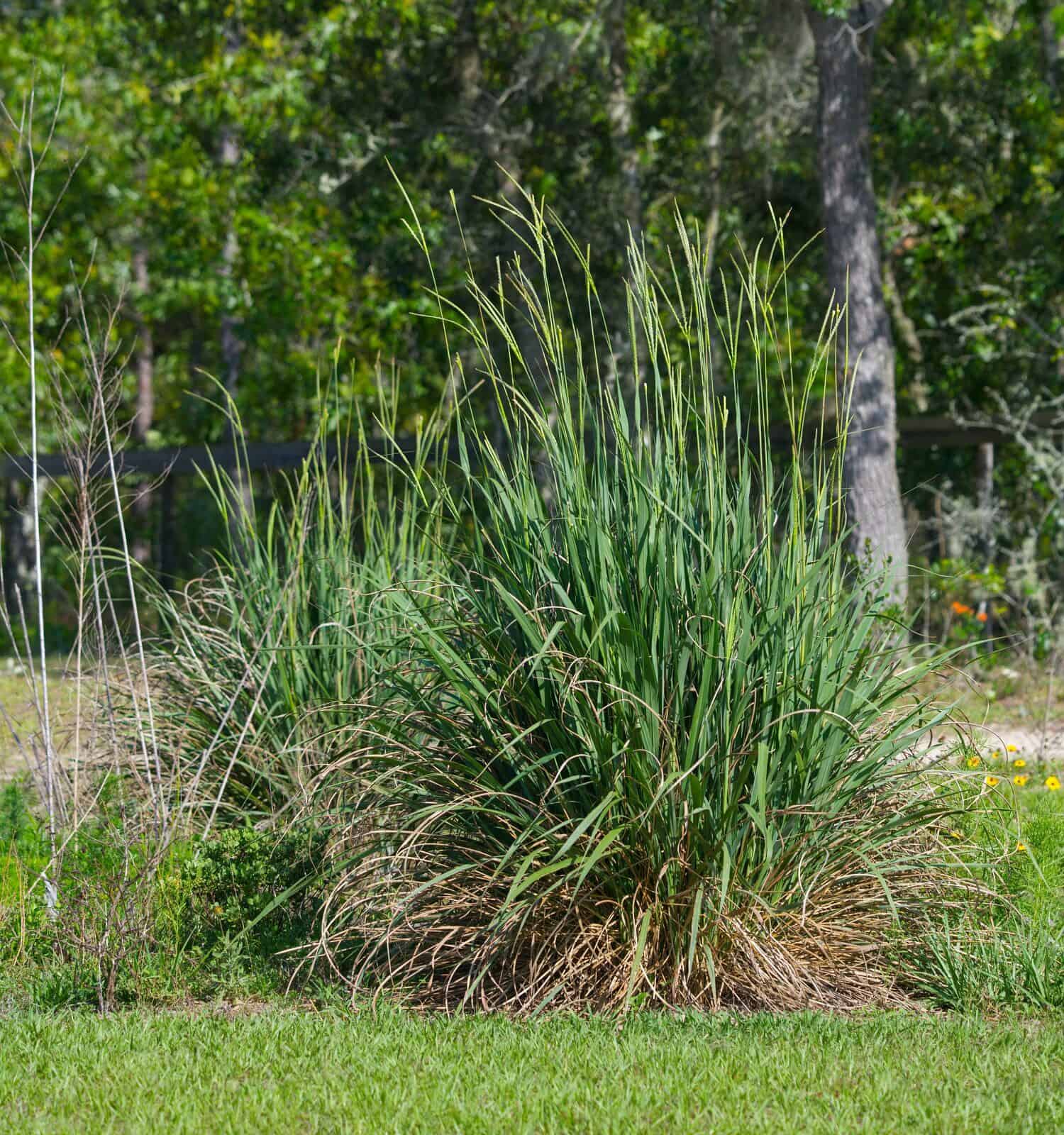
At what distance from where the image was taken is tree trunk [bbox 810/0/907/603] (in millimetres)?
9109

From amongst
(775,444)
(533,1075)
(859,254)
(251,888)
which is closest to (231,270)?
(775,444)

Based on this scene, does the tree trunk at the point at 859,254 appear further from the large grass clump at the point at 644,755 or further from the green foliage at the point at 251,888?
the green foliage at the point at 251,888

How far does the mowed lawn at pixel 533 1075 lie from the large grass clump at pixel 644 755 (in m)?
0.25

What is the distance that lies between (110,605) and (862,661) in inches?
86.4

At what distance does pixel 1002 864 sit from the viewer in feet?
14.1

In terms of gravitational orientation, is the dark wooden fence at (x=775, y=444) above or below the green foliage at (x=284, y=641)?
above

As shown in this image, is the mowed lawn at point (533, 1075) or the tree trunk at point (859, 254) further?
the tree trunk at point (859, 254)

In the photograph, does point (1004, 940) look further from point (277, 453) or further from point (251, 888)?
point (277, 453)

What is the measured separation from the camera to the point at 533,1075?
305cm

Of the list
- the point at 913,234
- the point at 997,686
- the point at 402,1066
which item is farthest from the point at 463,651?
the point at 913,234

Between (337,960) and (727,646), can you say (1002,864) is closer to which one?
(727,646)

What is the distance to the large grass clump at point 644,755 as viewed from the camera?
3629 millimetres

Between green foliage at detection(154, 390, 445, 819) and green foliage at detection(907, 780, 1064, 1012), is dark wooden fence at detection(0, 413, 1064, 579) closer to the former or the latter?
green foliage at detection(154, 390, 445, 819)

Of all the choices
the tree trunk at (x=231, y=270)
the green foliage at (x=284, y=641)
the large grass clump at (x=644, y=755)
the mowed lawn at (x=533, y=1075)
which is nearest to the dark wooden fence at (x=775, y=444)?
the tree trunk at (x=231, y=270)
